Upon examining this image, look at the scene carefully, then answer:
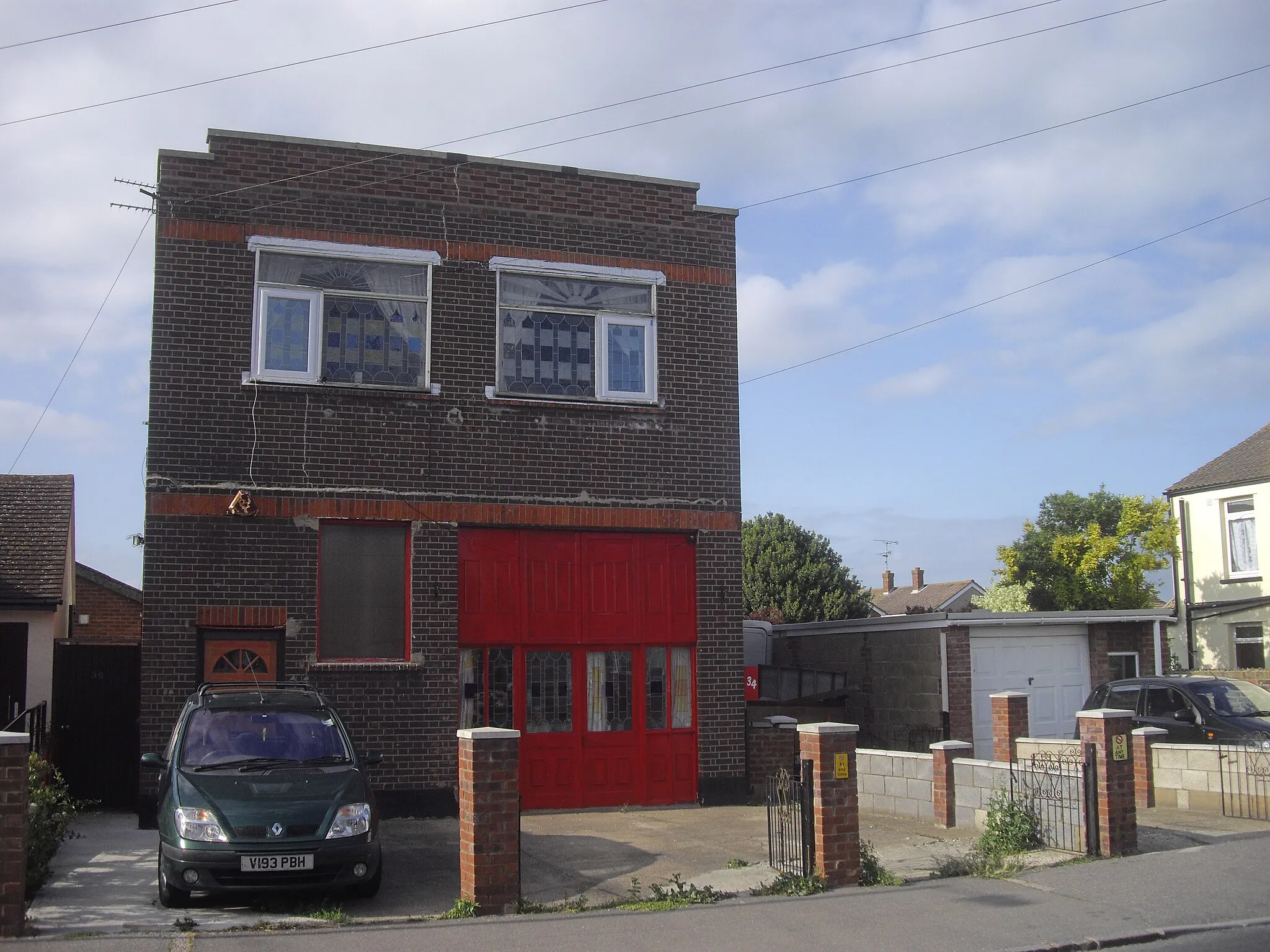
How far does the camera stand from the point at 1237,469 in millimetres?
31781

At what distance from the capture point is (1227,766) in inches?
504

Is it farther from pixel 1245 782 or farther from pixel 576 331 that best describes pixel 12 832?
pixel 1245 782

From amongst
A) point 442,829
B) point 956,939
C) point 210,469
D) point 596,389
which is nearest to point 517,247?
point 596,389

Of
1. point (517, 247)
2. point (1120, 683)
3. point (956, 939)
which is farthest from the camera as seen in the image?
point (1120, 683)

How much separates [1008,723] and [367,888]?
742 cm

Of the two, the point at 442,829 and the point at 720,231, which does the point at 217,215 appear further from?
the point at 442,829

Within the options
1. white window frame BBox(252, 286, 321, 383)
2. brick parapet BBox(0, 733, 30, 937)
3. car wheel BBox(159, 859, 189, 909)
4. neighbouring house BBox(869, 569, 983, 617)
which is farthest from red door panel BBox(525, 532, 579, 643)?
neighbouring house BBox(869, 569, 983, 617)

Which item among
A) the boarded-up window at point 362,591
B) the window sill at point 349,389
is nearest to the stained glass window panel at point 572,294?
the window sill at point 349,389

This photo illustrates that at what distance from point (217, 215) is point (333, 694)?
18.6 ft

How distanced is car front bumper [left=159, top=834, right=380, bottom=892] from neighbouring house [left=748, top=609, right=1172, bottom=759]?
868 cm

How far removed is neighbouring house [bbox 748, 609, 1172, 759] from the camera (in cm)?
1752

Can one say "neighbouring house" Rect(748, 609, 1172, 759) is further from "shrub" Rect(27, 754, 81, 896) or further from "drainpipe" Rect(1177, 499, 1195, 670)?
"drainpipe" Rect(1177, 499, 1195, 670)

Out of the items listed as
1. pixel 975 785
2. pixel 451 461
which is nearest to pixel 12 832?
pixel 451 461

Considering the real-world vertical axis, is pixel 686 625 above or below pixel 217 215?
below
